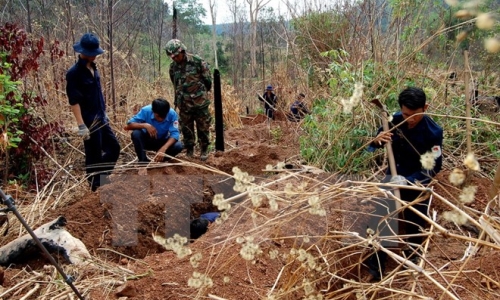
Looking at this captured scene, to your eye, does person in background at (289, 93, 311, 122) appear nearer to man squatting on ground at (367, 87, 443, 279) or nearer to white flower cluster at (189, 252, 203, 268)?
man squatting on ground at (367, 87, 443, 279)

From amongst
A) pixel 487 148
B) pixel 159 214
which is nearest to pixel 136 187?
pixel 159 214

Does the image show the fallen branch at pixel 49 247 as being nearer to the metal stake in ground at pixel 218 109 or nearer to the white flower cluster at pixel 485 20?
the white flower cluster at pixel 485 20

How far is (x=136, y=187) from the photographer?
13.0 ft

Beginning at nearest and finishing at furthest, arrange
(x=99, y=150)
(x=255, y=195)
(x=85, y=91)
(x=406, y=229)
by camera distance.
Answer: (x=255, y=195) < (x=406, y=229) < (x=85, y=91) < (x=99, y=150)

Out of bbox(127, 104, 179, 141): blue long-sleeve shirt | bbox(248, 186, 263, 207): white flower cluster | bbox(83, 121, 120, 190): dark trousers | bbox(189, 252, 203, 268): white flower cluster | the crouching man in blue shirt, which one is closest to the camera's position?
bbox(248, 186, 263, 207): white flower cluster

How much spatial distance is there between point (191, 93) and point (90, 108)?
56.6 inches

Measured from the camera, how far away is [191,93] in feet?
17.9

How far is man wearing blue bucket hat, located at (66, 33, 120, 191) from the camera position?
4102mm

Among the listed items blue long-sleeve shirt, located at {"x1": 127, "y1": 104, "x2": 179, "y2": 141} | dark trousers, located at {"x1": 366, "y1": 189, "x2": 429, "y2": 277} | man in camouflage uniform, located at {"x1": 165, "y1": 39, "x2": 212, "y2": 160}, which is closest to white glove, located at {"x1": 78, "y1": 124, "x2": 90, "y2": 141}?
blue long-sleeve shirt, located at {"x1": 127, "y1": 104, "x2": 179, "y2": 141}

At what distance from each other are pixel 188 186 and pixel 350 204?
168 centimetres

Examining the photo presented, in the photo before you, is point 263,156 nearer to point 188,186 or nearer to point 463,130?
point 188,186

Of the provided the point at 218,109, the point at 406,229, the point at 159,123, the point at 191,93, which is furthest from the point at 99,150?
the point at 406,229

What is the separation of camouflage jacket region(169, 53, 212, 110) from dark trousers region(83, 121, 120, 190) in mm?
1234

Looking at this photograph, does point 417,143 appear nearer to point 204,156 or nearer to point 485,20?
point 485,20
